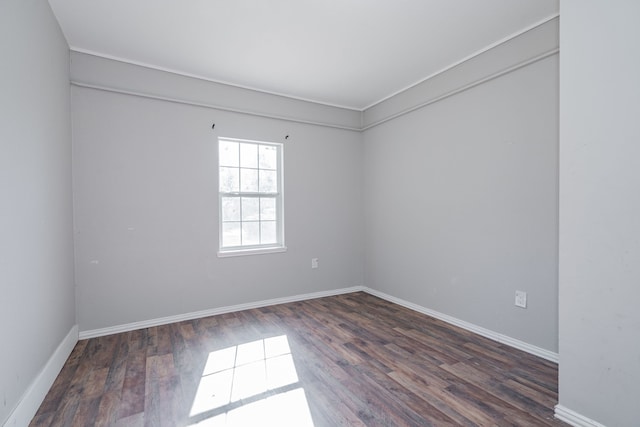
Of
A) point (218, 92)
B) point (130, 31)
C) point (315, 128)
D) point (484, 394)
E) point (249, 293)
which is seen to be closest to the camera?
point (484, 394)

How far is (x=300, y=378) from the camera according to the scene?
7.20ft

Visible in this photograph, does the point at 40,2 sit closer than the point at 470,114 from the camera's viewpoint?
Yes

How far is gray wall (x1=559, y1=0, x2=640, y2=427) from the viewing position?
4.93ft

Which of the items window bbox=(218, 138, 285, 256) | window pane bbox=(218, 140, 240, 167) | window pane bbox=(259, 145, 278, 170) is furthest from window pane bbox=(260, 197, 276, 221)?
window pane bbox=(218, 140, 240, 167)

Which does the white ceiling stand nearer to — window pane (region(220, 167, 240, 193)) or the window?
the window

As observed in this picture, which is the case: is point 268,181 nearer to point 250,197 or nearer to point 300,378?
point 250,197

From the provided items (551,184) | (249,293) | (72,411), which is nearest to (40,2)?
(72,411)

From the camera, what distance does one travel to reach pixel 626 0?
150 centimetres

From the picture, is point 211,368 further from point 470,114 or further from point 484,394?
point 470,114

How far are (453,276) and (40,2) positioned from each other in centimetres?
393

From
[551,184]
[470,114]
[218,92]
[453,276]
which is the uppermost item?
[218,92]

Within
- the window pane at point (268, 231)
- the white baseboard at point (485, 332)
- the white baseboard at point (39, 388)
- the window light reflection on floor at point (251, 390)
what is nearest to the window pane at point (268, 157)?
the window pane at point (268, 231)

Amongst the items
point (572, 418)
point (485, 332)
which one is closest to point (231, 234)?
point (485, 332)

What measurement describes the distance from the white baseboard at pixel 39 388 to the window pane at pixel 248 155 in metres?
2.31
